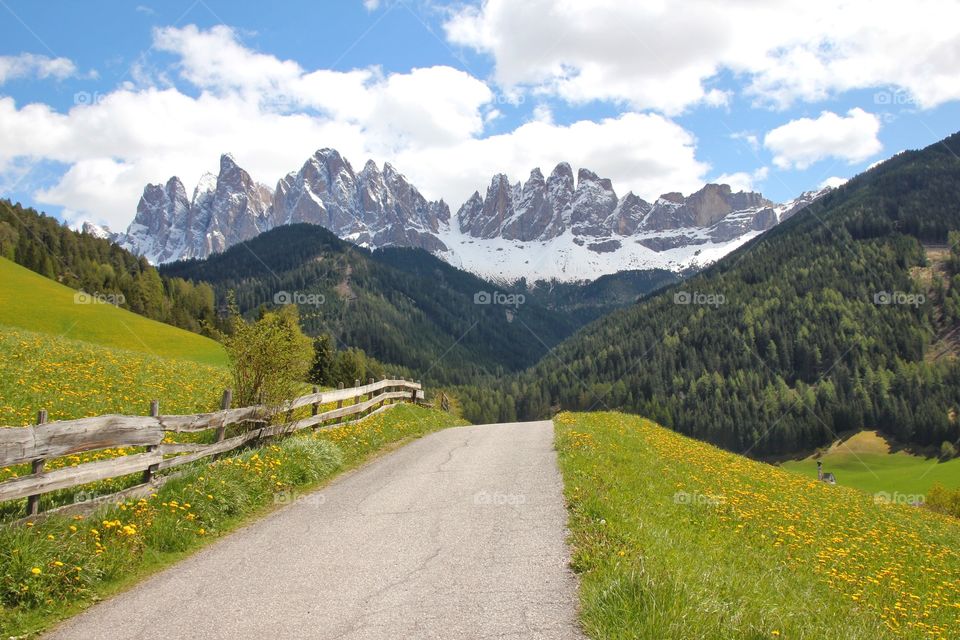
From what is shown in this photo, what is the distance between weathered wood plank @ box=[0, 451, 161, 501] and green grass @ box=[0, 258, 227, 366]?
4143 cm

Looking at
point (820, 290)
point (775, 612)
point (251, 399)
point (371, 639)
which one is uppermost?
point (820, 290)

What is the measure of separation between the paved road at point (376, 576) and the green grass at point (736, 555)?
26.0 inches

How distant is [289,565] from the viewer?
8.82 metres

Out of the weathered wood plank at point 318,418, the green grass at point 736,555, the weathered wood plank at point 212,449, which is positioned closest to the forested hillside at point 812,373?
the green grass at point 736,555

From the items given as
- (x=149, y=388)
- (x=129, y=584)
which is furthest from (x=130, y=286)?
(x=129, y=584)

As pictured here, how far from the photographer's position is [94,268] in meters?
118

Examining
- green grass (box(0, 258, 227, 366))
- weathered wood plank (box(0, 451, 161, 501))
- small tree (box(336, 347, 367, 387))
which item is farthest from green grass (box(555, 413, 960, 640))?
small tree (box(336, 347, 367, 387))

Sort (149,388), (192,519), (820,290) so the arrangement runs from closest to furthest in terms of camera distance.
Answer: (192,519)
(149,388)
(820,290)

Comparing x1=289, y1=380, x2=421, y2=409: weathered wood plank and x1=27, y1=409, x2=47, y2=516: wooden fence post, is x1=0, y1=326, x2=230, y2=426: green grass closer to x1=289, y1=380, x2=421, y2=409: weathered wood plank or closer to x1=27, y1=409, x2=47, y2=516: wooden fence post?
x1=289, y1=380, x2=421, y2=409: weathered wood plank

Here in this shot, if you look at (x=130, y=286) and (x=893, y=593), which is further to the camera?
(x=130, y=286)

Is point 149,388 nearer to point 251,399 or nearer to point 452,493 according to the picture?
point 251,399

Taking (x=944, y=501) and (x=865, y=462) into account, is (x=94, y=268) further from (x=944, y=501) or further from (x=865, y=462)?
(x=865, y=462)

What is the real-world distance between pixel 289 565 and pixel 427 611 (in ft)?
9.56

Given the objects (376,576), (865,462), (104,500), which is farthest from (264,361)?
(865,462)
